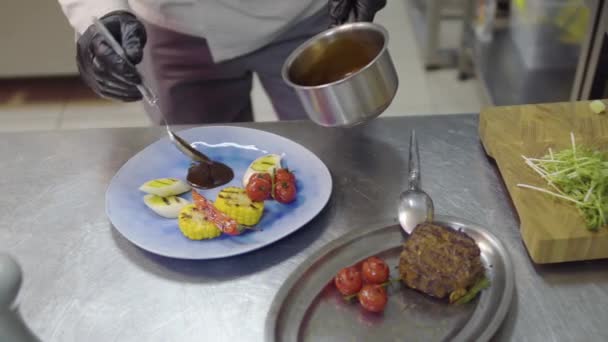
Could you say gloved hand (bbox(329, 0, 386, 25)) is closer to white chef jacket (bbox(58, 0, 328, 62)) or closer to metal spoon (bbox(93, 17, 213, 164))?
white chef jacket (bbox(58, 0, 328, 62))

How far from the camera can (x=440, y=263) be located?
0.79 m

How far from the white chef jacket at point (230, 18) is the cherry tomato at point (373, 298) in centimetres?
68

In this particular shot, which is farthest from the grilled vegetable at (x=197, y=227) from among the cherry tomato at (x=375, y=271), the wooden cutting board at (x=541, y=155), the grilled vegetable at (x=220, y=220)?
the wooden cutting board at (x=541, y=155)

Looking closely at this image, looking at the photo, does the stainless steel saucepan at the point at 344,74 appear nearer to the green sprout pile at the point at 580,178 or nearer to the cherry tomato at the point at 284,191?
the cherry tomato at the point at 284,191

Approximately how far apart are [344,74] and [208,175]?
0.89ft

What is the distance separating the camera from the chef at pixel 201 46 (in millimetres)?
1060

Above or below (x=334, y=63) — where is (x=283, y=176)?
below

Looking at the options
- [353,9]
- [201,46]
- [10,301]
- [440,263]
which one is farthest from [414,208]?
[201,46]

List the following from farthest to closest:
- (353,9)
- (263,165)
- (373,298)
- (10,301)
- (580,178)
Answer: (353,9) < (263,165) < (580,178) < (373,298) < (10,301)

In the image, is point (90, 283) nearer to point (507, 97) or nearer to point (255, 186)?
point (255, 186)

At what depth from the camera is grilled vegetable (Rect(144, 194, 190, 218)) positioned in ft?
3.05

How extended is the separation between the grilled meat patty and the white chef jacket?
628 millimetres

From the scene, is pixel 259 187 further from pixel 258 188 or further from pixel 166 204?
pixel 166 204

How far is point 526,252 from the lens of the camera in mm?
861
